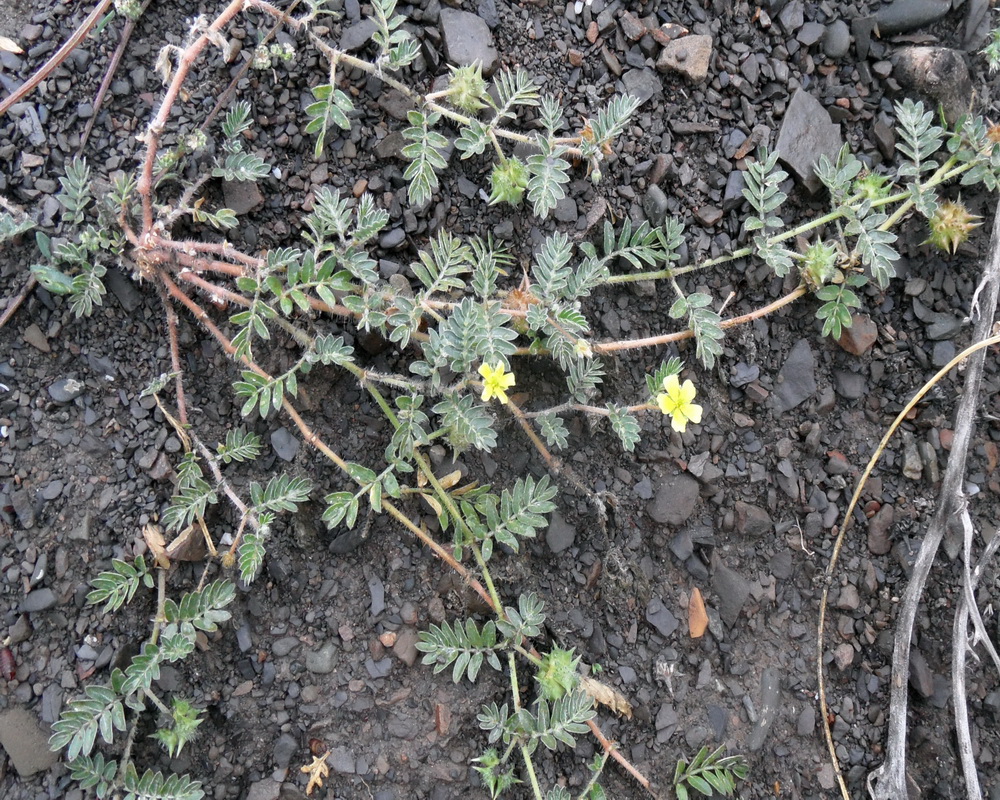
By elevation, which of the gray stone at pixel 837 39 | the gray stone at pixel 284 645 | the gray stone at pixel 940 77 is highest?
the gray stone at pixel 837 39

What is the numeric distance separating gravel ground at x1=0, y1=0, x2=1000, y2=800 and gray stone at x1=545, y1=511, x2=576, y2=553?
1cm

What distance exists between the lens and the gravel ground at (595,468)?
3281 mm

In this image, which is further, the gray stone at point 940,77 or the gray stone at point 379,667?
the gray stone at point 940,77

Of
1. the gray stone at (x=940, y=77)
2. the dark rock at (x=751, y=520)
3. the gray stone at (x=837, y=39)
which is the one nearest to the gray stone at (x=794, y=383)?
the dark rock at (x=751, y=520)

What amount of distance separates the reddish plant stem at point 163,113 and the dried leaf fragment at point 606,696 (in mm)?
2368

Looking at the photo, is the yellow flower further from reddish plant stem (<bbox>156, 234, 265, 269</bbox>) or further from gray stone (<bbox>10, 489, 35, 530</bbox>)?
gray stone (<bbox>10, 489, 35, 530</bbox>)

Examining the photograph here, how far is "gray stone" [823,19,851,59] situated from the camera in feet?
12.3

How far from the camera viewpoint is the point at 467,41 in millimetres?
3512

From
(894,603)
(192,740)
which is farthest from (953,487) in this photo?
(192,740)

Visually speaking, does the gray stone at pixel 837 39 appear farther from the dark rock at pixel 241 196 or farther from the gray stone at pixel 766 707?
the gray stone at pixel 766 707

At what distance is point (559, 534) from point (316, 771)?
127cm

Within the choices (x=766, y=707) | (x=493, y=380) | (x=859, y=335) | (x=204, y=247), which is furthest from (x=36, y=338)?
(x=859, y=335)

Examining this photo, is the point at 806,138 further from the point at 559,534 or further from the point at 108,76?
the point at 108,76

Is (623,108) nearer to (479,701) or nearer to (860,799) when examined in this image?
(479,701)
